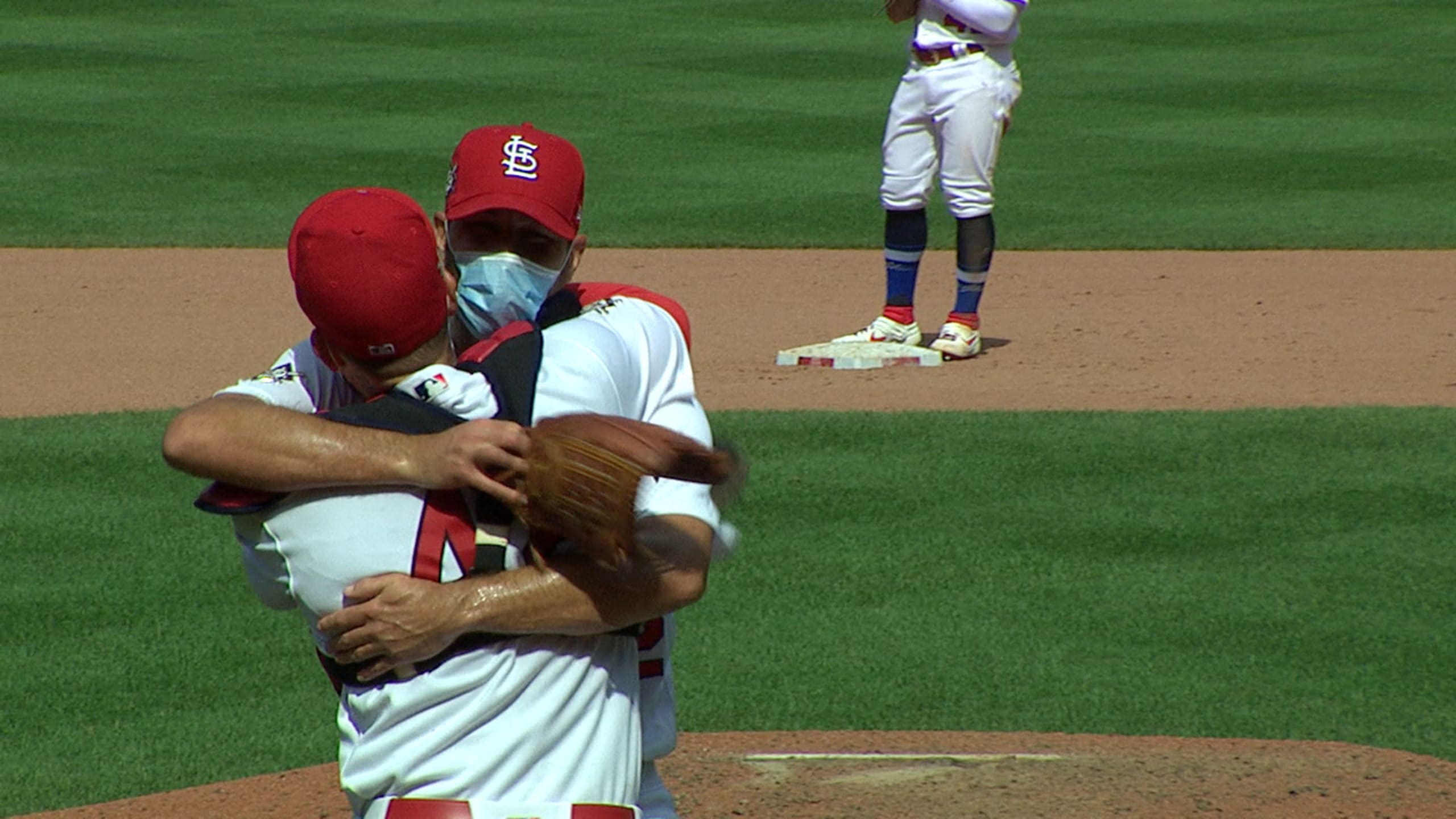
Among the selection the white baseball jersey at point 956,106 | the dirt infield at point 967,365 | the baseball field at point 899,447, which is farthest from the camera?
the white baseball jersey at point 956,106

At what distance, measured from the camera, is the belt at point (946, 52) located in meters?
8.66

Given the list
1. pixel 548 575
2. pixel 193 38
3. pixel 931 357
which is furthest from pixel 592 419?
pixel 193 38

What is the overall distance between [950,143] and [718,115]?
872 cm

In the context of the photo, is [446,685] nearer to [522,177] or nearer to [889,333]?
[522,177]

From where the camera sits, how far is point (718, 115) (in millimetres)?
17312

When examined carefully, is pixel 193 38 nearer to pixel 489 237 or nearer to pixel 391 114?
pixel 391 114

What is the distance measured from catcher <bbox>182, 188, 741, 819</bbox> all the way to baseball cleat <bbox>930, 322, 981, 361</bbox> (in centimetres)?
662

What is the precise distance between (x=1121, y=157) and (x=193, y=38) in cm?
1065

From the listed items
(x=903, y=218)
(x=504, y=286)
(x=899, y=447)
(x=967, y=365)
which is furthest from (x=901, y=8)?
(x=504, y=286)

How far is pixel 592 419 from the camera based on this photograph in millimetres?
2062

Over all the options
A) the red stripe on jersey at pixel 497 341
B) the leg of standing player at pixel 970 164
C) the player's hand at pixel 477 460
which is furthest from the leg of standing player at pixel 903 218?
the player's hand at pixel 477 460

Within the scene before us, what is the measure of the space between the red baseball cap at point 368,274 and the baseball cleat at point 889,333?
22.6ft

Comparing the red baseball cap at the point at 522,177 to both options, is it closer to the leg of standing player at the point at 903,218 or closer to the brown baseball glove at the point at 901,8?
the brown baseball glove at the point at 901,8

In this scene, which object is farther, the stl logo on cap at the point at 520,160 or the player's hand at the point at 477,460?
the stl logo on cap at the point at 520,160
